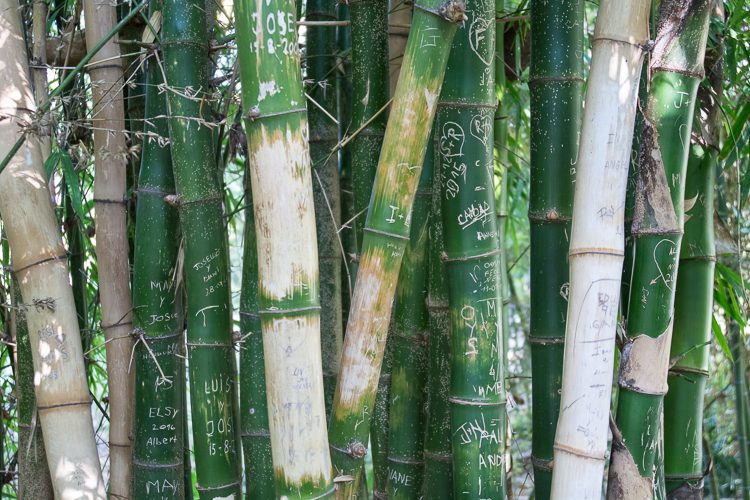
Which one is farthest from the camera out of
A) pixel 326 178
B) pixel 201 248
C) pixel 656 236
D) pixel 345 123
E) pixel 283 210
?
pixel 345 123

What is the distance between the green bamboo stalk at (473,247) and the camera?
4.32 feet

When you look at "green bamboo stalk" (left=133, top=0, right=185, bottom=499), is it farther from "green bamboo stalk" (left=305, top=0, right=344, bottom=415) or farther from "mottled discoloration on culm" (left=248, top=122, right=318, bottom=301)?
"mottled discoloration on culm" (left=248, top=122, right=318, bottom=301)

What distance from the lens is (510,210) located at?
3.10 meters

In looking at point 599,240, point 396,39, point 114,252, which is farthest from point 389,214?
point 114,252

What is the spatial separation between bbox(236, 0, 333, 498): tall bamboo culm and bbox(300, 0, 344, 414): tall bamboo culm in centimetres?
54

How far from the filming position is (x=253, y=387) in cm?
157

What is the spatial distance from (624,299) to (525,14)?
30.0 inches

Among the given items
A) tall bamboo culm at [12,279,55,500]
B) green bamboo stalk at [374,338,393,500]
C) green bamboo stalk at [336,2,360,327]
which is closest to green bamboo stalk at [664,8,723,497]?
green bamboo stalk at [374,338,393,500]

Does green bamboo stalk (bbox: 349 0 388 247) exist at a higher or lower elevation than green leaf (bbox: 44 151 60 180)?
higher

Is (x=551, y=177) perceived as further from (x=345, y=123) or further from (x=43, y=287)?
(x=43, y=287)

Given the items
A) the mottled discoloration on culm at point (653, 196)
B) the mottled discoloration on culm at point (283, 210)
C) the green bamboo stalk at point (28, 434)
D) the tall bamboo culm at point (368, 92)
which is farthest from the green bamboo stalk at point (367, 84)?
the green bamboo stalk at point (28, 434)

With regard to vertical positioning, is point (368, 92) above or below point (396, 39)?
below

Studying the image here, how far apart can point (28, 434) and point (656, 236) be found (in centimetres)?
128

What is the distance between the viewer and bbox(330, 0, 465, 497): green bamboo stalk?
113 cm
